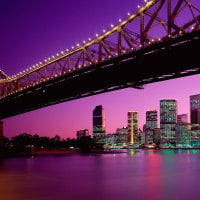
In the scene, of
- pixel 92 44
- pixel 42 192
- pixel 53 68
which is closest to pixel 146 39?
pixel 92 44

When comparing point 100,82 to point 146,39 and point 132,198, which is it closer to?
point 146,39

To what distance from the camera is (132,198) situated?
24047mm

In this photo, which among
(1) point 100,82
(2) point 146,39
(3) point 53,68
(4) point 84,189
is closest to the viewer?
(4) point 84,189

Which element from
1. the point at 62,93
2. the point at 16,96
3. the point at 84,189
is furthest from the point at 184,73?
the point at 16,96

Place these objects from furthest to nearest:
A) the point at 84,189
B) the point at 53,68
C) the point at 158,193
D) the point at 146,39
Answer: the point at 53,68, the point at 146,39, the point at 84,189, the point at 158,193

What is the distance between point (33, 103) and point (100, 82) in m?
17.2

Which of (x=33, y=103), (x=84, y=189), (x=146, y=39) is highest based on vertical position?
(x=146, y=39)

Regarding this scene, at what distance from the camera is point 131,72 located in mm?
33469

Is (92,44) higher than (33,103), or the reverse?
(92,44)

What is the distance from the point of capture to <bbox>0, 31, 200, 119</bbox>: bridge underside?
92.9 feet

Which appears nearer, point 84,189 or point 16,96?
point 84,189

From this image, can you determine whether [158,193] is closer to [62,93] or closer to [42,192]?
[42,192]

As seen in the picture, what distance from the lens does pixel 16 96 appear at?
5388 cm

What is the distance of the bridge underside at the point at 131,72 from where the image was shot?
28.3m
